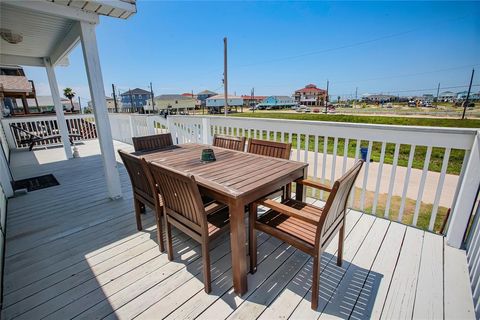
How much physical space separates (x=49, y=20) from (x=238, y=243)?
4098 millimetres

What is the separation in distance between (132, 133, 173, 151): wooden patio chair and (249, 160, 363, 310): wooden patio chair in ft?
6.35

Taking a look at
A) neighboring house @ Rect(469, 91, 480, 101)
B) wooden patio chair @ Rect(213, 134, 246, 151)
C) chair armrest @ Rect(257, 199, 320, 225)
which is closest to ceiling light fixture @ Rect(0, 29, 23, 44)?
wooden patio chair @ Rect(213, 134, 246, 151)

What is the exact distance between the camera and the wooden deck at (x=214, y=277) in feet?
4.68

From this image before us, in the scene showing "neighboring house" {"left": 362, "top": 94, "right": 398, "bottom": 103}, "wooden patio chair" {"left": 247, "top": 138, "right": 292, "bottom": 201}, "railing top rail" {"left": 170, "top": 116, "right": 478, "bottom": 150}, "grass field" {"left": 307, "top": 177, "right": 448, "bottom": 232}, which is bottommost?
"grass field" {"left": 307, "top": 177, "right": 448, "bottom": 232}

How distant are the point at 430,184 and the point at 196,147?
4538mm

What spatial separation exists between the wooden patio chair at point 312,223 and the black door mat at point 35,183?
4258mm

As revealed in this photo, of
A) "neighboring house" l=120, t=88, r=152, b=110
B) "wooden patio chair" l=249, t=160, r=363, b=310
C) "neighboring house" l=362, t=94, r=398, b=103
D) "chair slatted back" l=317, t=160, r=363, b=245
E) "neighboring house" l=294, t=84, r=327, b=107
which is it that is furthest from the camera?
"neighboring house" l=294, t=84, r=327, b=107

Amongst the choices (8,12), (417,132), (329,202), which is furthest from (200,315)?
(8,12)

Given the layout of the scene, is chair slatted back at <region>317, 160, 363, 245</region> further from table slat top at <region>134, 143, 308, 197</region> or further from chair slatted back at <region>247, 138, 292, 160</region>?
chair slatted back at <region>247, 138, 292, 160</region>

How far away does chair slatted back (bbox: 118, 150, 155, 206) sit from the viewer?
6.44ft

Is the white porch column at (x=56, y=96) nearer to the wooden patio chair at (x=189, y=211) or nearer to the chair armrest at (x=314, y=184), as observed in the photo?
the wooden patio chair at (x=189, y=211)

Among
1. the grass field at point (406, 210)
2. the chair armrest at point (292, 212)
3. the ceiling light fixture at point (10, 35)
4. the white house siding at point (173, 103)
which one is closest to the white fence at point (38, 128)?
the ceiling light fixture at point (10, 35)

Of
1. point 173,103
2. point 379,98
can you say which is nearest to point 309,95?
point 379,98

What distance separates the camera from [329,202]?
1.20 m
